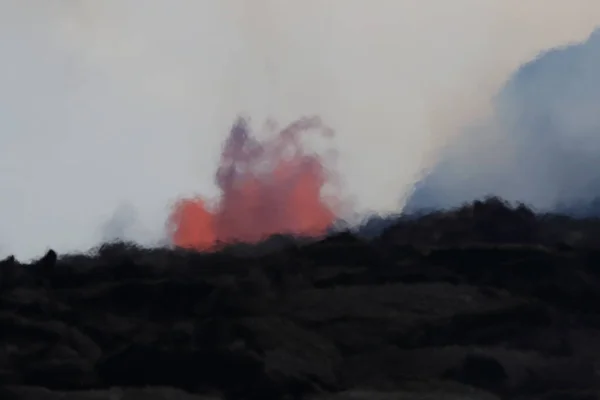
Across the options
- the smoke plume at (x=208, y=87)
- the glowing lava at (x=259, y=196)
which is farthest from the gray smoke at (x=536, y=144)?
the glowing lava at (x=259, y=196)

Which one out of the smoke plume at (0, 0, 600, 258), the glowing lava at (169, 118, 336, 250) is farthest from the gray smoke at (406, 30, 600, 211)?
the glowing lava at (169, 118, 336, 250)

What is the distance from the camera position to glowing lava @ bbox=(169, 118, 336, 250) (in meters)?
1.54

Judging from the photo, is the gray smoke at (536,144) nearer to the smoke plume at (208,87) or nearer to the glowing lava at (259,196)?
the smoke plume at (208,87)

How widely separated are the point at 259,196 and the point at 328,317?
0.42 metres

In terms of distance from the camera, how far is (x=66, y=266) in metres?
1.50

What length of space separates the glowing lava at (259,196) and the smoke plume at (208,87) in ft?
0.08

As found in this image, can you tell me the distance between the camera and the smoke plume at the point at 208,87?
61.3 inches

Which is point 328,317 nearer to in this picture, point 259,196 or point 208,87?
point 259,196

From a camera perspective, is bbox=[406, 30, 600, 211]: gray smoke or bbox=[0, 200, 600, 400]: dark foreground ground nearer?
bbox=[0, 200, 600, 400]: dark foreground ground

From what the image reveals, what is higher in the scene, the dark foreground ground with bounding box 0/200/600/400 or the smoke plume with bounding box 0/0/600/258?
the smoke plume with bounding box 0/0/600/258

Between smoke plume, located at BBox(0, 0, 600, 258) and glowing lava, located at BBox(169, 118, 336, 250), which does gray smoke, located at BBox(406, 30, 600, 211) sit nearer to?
smoke plume, located at BBox(0, 0, 600, 258)

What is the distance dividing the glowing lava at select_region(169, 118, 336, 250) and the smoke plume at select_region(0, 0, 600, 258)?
0.03 meters

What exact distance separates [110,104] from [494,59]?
75 centimetres

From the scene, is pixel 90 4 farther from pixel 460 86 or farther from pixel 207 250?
pixel 460 86
